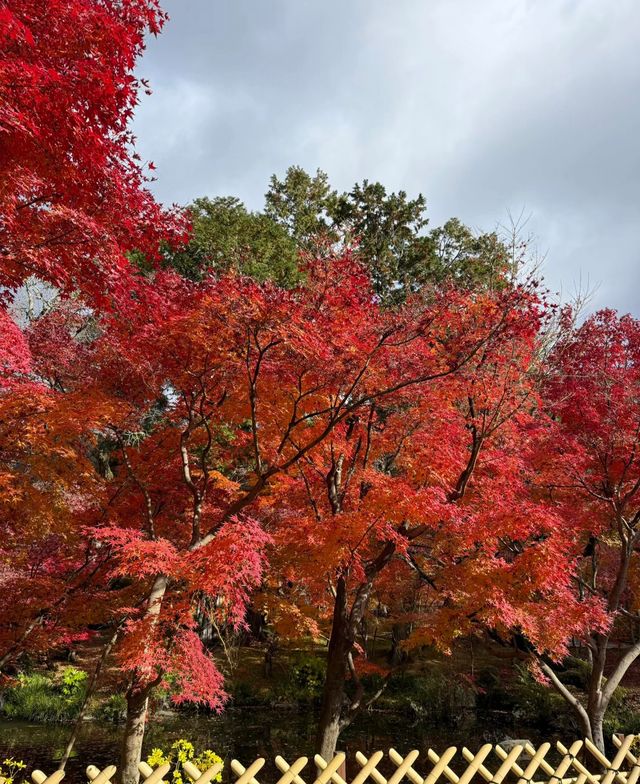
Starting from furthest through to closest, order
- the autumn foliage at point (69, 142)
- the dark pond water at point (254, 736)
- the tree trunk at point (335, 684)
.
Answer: the dark pond water at point (254, 736), the tree trunk at point (335, 684), the autumn foliage at point (69, 142)

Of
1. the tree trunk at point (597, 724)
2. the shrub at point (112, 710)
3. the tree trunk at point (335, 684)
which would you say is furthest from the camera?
the shrub at point (112, 710)

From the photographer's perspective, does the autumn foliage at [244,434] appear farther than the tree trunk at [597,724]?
No

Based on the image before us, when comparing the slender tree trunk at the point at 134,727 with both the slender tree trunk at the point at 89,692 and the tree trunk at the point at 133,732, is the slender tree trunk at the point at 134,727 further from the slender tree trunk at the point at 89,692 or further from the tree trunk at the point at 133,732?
the slender tree trunk at the point at 89,692

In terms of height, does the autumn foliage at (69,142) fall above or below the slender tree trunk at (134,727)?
above

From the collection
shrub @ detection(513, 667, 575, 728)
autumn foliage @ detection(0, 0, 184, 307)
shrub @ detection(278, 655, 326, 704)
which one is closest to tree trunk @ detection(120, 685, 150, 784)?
autumn foliage @ detection(0, 0, 184, 307)

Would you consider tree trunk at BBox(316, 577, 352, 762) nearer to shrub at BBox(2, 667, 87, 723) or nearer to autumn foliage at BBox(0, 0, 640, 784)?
autumn foliage at BBox(0, 0, 640, 784)

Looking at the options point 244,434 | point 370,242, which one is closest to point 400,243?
point 370,242

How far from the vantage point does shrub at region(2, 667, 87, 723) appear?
13.7 m

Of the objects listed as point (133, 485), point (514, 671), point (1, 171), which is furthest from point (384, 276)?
point (1, 171)

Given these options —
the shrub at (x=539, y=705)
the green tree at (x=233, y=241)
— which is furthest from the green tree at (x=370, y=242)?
the shrub at (x=539, y=705)

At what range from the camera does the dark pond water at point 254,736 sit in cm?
1156

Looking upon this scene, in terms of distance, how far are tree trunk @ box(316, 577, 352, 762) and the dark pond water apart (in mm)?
3351

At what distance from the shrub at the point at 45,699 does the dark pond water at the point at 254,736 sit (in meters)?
0.37

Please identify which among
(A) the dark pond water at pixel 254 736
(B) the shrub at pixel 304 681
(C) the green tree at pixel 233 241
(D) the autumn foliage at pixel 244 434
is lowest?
(A) the dark pond water at pixel 254 736
